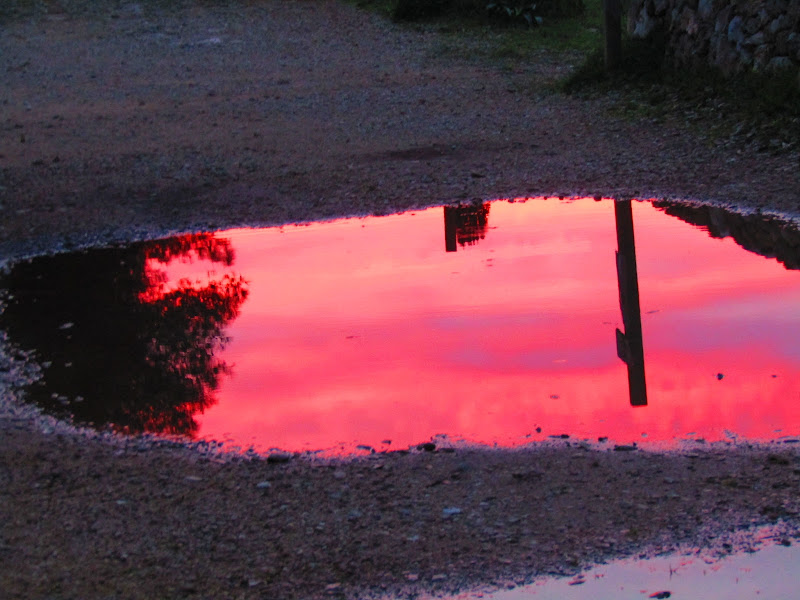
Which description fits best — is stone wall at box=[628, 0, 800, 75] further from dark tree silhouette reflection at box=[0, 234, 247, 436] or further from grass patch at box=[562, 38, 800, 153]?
→ dark tree silhouette reflection at box=[0, 234, 247, 436]

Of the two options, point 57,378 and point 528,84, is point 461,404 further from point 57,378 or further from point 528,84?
point 528,84

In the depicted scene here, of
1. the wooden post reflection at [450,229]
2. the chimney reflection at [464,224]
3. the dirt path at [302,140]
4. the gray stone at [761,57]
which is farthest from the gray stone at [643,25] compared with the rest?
the wooden post reflection at [450,229]

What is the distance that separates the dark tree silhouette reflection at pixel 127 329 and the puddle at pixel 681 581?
7.47ft

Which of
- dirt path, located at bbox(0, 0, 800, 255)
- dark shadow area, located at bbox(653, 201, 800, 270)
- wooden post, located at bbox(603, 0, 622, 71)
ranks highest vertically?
wooden post, located at bbox(603, 0, 622, 71)

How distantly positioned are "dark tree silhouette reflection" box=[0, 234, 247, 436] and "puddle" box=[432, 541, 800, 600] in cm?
A: 228

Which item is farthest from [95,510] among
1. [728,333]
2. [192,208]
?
[192,208]

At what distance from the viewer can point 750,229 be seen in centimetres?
775

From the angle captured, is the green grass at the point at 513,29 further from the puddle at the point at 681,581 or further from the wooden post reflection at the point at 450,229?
the puddle at the point at 681,581

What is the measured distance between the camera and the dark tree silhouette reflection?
220 inches

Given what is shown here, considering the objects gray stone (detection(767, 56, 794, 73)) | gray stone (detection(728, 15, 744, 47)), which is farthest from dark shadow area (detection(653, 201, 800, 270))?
gray stone (detection(728, 15, 744, 47))

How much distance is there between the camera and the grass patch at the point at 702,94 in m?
9.80

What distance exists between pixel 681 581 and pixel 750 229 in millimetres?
4695

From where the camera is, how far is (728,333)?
234 inches

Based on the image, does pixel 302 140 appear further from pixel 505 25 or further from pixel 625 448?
pixel 505 25
